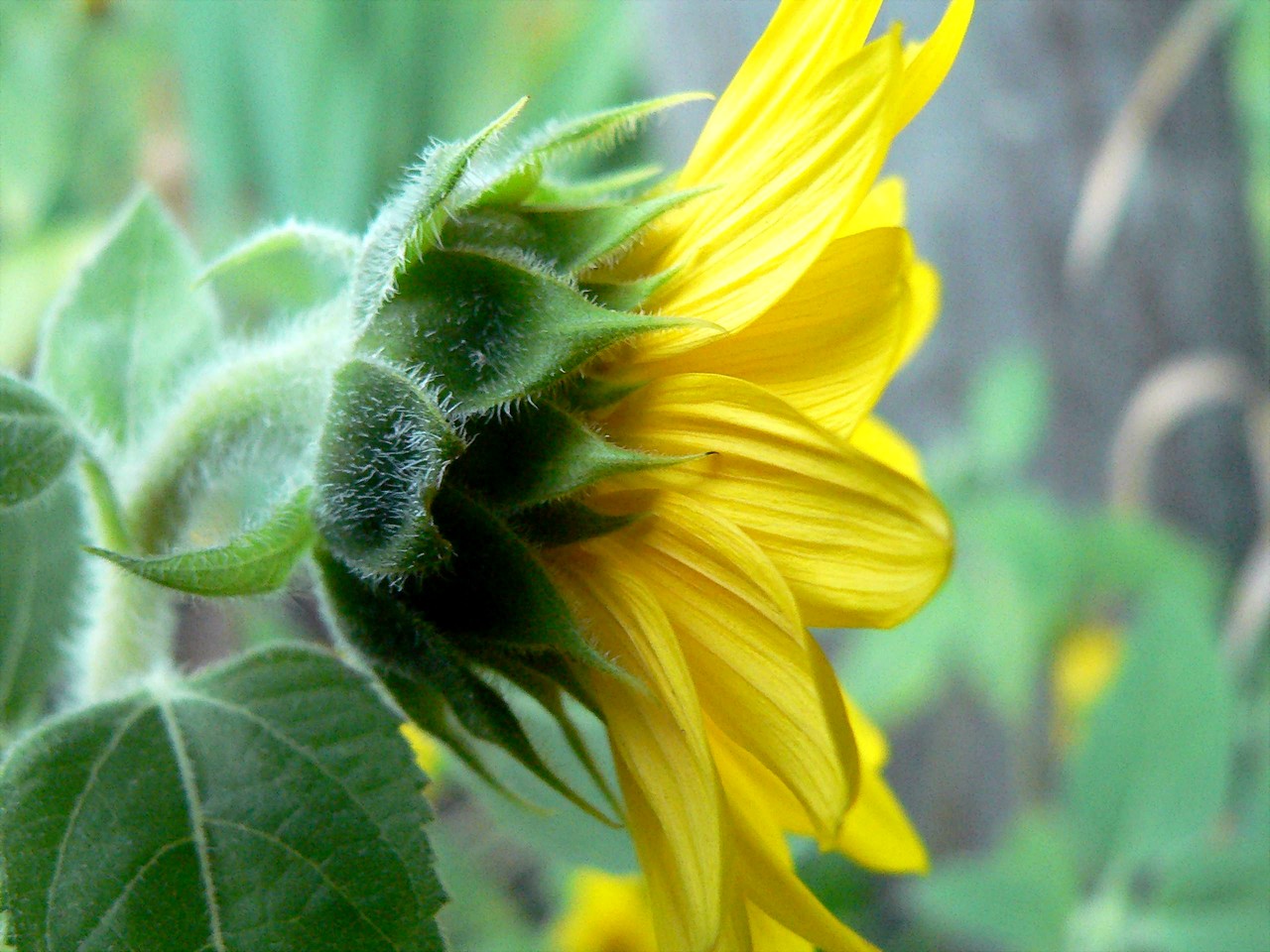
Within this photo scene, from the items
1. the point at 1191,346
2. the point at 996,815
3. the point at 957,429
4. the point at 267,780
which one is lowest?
the point at 996,815

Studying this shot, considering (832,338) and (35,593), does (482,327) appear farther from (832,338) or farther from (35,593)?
(35,593)

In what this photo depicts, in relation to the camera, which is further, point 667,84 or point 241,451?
point 667,84

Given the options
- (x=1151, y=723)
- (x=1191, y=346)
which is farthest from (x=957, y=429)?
(x=1151, y=723)

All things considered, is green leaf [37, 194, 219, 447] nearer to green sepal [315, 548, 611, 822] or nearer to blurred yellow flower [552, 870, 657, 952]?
green sepal [315, 548, 611, 822]

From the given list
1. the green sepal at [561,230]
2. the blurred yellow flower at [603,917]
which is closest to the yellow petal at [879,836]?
the green sepal at [561,230]

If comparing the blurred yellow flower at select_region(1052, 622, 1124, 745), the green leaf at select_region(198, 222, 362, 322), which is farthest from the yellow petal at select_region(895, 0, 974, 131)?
the blurred yellow flower at select_region(1052, 622, 1124, 745)

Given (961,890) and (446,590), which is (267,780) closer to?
(446,590)

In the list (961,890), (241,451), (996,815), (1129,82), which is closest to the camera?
(241,451)

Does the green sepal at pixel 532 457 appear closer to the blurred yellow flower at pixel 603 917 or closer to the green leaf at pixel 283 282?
the green leaf at pixel 283 282
